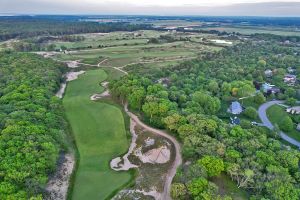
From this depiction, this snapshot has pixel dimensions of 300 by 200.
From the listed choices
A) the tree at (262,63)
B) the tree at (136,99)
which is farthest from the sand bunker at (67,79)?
the tree at (262,63)

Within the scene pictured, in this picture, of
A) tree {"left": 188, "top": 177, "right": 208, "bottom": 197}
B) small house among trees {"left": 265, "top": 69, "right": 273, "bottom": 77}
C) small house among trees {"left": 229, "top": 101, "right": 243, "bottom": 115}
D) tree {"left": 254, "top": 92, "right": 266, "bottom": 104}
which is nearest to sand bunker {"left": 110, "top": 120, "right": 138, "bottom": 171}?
tree {"left": 188, "top": 177, "right": 208, "bottom": 197}

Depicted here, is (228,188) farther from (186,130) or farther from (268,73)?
(268,73)

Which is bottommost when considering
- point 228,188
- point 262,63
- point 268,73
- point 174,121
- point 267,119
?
point 267,119

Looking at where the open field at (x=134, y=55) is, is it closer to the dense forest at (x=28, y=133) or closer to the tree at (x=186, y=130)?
the dense forest at (x=28, y=133)

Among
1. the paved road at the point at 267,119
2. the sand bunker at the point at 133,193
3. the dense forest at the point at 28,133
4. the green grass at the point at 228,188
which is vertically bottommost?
the paved road at the point at 267,119

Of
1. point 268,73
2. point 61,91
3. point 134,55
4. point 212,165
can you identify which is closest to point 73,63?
point 134,55

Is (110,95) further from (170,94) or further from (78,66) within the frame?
(78,66)

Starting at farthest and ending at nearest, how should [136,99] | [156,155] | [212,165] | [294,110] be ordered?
[294,110], [136,99], [156,155], [212,165]
